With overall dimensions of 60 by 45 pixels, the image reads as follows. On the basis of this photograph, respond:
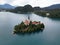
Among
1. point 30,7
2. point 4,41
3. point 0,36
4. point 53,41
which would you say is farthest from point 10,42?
point 30,7

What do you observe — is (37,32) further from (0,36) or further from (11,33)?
(0,36)

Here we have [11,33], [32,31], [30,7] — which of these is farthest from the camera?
[30,7]

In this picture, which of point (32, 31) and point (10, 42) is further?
point (32, 31)

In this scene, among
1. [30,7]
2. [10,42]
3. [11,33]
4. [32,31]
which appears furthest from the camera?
[30,7]

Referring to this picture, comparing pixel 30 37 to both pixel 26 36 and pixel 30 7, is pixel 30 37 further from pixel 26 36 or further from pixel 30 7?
pixel 30 7

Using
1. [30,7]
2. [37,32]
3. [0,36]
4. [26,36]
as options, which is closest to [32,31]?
[37,32]

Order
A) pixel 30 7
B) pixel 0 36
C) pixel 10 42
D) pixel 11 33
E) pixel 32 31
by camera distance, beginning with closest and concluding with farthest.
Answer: pixel 10 42 → pixel 0 36 → pixel 11 33 → pixel 32 31 → pixel 30 7

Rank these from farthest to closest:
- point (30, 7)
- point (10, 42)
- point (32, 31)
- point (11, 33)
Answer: point (30, 7)
point (32, 31)
point (11, 33)
point (10, 42)

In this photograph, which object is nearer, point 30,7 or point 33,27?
point 33,27

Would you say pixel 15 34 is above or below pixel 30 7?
below
